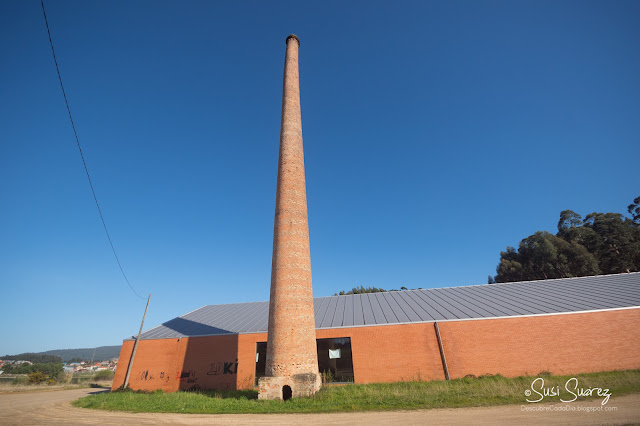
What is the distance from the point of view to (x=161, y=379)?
18.5m

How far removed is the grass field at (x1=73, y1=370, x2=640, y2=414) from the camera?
10.7 meters

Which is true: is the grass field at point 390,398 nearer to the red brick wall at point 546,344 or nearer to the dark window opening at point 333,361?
the red brick wall at point 546,344

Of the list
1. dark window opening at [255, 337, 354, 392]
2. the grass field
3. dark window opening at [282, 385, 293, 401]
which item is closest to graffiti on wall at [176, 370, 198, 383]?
the grass field

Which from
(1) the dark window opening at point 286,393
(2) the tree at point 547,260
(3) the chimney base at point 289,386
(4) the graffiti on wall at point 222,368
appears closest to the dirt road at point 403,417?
(3) the chimney base at point 289,386

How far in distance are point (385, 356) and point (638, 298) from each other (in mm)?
14783

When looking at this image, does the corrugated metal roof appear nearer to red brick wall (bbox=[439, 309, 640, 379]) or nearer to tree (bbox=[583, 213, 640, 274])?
red brick wall (bbox=[439, 309, 640, 379])

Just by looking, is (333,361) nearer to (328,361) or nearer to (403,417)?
(328,361)

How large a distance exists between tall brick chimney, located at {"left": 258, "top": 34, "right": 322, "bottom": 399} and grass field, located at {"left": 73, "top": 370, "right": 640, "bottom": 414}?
29.3 inches

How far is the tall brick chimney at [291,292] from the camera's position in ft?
39.3

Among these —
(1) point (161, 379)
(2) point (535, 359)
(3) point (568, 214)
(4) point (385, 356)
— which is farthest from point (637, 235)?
(1) point (161, 379)

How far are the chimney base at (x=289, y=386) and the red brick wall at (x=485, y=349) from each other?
5331 mm

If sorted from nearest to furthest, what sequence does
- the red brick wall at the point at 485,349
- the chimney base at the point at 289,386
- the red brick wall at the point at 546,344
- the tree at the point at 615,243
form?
the chimney base at the point at 289,386
the red brick wall at the point at 546,344
the red brick wall at the point at 485,349
the tree at the point at 615,243

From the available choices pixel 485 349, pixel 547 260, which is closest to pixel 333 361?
pixel 485 349

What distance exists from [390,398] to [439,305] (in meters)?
9.68
